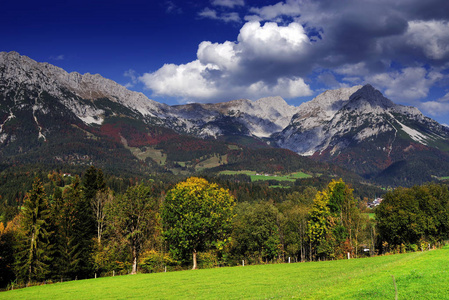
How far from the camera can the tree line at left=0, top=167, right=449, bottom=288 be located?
6159 centimetres

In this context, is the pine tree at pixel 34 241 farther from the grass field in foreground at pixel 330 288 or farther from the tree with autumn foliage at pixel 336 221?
the tree with autumn foliage at pixel 336 221

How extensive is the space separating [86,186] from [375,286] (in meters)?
71.6

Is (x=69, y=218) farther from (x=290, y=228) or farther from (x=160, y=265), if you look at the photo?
(x=290, y=228)

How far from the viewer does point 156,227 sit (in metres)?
69.9

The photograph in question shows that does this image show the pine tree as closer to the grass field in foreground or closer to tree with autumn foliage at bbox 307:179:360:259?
the grass field in foreground

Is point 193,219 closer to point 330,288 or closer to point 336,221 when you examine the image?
point 336,221

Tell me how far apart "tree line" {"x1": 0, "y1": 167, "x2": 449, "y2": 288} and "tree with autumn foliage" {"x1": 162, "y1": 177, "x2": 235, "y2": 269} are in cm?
22

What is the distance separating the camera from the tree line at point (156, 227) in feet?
202

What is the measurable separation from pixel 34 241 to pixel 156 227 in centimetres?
2382

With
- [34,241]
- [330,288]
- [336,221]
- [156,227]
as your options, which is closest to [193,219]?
[156,227]

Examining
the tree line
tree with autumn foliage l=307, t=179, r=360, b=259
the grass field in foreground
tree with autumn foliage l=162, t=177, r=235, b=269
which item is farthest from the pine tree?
tree with autumn foliage l=307, t=179, r=360, b=259

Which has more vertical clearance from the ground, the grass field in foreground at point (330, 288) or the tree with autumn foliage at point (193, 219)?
the tree with autumn foliage at point (193, 219)

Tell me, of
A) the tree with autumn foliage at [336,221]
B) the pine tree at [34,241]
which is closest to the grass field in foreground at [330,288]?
the pine tree at [34,241]

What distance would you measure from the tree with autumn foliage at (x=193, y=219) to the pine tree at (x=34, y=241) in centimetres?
2372
